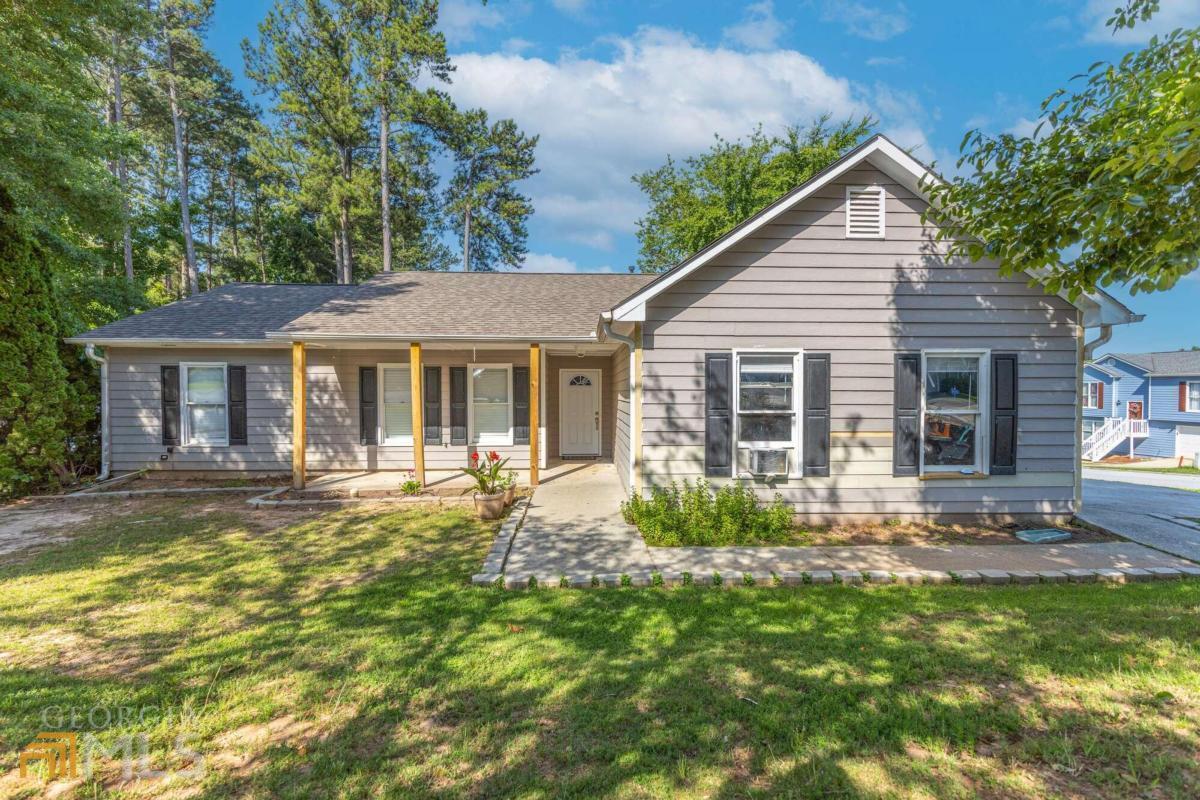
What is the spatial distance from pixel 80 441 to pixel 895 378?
13937mm

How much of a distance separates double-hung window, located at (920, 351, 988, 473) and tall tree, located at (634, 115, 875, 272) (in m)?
11.7

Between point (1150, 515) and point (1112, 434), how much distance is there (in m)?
24.3

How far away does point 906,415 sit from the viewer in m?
6.44

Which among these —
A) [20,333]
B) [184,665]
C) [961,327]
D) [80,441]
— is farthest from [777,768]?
[80,441]

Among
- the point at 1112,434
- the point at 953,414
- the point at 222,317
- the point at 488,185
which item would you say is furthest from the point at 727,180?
the point at 1112,434

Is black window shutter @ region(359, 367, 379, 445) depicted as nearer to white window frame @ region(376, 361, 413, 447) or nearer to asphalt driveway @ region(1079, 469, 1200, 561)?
white window frame @ region(376, 361, 413, 447)

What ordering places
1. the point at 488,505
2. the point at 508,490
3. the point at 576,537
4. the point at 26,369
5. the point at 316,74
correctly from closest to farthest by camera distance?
the point at 576,537 < the point at 488,505 < the point at 508,490 < the point at 26,369 < the point at 316,74

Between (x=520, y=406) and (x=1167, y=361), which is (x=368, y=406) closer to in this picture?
(x=520, y=406)

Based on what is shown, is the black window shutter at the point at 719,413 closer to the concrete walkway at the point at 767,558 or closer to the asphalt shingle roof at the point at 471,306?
the concrete walkway at the point at 767,558

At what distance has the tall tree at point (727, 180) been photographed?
1914 centimetres

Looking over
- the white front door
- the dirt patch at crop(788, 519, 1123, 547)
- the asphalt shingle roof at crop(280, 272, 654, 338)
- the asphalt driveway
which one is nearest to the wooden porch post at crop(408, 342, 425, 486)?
the asphalt shingle roof at crop(280, 272, 654, 338)

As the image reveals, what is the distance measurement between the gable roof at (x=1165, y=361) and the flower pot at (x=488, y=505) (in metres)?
30.8

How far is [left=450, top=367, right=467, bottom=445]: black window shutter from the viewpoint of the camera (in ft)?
33.0

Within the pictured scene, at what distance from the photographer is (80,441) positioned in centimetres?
926
